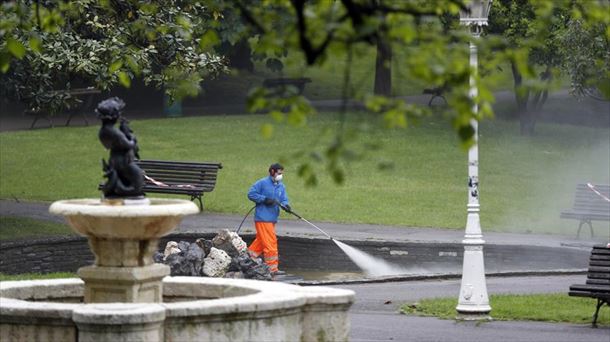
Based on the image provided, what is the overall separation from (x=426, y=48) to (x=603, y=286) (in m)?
8.88

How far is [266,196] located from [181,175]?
6.45 m

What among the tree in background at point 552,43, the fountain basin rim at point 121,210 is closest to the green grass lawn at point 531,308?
the tree in background at point 552,43

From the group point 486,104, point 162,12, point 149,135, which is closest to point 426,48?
point 486,104

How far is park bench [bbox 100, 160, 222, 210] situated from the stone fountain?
1552 centimetres

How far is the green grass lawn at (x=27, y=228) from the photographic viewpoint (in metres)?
24.3

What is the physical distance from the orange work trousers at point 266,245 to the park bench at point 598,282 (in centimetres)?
636

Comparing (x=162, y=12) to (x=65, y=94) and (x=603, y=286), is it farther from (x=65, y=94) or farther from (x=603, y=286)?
(x=603, y=286)

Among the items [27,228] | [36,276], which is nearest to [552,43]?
[27,228]

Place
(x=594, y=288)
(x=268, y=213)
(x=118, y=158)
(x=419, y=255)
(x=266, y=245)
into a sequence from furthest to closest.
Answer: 1. (x=419, y=255)
2. (x=268, y=213)
3. (x=266, y=245)
4. (x=594, y=288)
5. (x=118, y=158)

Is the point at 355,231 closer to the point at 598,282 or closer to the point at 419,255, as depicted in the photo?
the point at 419,255

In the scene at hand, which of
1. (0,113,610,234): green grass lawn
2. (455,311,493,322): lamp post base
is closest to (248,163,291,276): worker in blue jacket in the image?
(0,113,610,234): green grass lawn

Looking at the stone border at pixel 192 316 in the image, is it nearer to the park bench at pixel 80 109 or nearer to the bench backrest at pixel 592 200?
the bench backrest at pixel 592 200

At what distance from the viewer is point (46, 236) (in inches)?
939

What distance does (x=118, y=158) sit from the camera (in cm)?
1128
